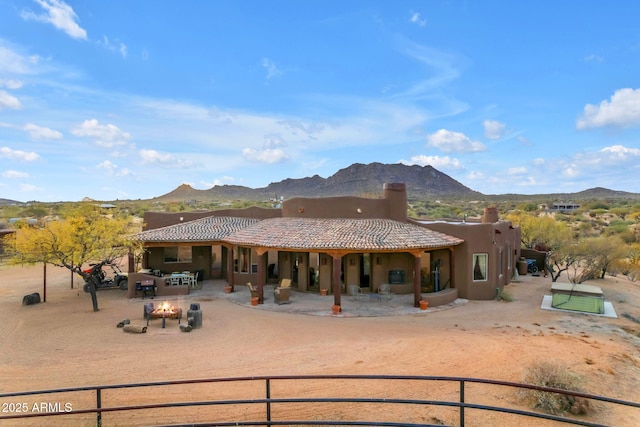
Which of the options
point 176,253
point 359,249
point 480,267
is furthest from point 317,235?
point 176,253

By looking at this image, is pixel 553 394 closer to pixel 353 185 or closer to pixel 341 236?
pixel 341 236

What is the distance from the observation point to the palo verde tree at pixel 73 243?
51.3 feet

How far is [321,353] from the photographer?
11094mm

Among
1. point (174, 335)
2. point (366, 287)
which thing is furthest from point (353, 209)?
point (174, 335)

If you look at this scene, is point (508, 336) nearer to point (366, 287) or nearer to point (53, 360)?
point (366, 287)

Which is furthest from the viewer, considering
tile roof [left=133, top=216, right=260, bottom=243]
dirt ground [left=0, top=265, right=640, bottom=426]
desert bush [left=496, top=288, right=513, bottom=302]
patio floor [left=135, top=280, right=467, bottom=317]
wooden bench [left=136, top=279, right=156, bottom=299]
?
tile roof [left=133, top=216, right=260, bottom=243]

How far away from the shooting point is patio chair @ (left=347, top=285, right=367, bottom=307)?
56.3ft

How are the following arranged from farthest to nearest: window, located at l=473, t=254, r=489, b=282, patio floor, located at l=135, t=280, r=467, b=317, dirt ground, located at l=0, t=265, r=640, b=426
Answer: window, located at l=473, t=254, r=489, b=282 → patio floor, located at l=135, t=280, r=467, b=317 → dirt ground, located at l=0, t=265, r=640, b=426

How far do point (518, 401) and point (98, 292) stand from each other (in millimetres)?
19764

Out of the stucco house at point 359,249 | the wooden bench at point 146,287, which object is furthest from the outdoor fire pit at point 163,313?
the wooden bench at point 146,287

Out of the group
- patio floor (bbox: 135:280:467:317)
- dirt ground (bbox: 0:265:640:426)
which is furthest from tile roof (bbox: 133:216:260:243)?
dirt ground (bbox: 0:265:640:426)

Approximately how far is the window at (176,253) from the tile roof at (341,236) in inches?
170

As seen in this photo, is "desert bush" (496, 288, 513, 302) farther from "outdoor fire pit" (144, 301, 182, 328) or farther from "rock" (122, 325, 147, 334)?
"rock" (122, 325, 147, 334)

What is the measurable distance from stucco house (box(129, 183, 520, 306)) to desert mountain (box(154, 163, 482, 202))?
99202 mm
